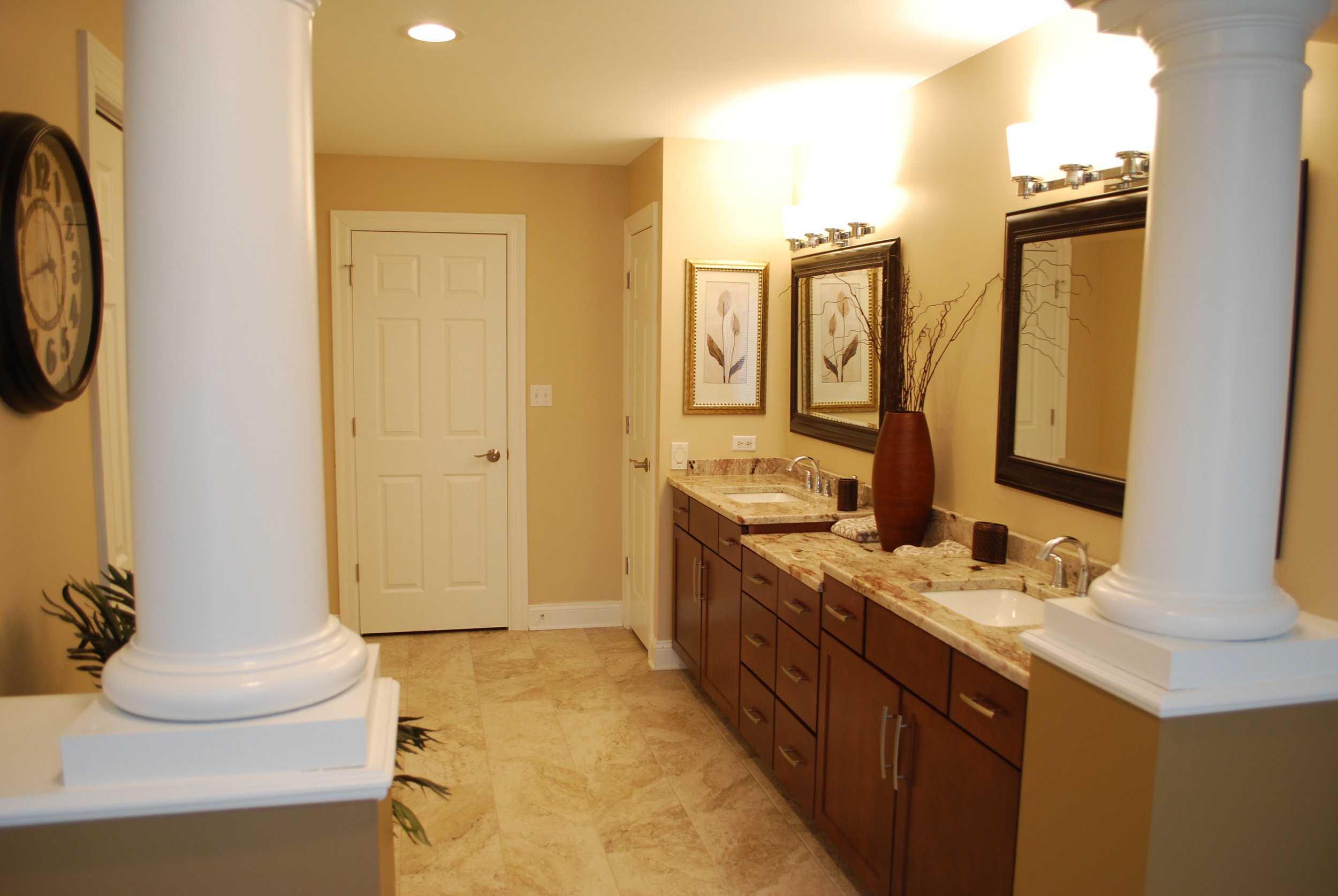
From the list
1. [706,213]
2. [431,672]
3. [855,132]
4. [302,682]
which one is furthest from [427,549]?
[302,682]

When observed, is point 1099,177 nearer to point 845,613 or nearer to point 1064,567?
point 1064,567

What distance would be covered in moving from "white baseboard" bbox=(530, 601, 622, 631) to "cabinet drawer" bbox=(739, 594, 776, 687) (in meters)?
1.66

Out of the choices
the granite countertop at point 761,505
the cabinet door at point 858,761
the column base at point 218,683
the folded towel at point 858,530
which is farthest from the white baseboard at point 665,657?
the column base at point 218,683

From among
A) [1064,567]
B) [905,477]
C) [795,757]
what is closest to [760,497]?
[905,477]

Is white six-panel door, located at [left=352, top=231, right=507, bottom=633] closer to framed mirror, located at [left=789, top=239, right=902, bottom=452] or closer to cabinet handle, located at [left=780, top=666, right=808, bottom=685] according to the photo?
framed mirror, located at [left=789, top=239, right=902, bottom=452]

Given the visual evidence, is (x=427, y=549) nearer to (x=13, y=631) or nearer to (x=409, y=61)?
(x=409, y=61)

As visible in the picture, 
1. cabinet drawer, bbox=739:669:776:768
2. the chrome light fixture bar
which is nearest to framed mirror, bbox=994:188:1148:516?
the chrome light fixture bar

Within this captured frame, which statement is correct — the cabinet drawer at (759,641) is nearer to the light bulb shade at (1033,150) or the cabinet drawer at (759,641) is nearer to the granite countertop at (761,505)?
the granite countertop at (761,505)

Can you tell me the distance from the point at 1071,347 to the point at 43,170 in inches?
89.1

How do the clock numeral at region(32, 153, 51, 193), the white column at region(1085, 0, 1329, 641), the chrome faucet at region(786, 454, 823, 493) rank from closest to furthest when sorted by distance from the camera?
the white column at region(1085, 0, 1329, 641) < the clock numeral at region(32, 153, 51, 193) < the chrome faucet at region(786, 454, 823, 493)

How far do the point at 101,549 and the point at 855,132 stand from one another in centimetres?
277

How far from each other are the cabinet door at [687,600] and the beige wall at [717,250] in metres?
0.08

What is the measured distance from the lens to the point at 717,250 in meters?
4.07

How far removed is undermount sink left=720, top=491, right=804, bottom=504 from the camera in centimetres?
379
